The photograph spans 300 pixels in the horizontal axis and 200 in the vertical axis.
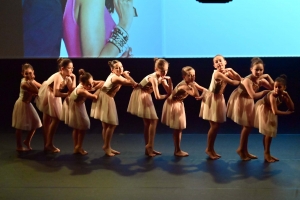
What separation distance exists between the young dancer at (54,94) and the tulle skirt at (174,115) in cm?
101

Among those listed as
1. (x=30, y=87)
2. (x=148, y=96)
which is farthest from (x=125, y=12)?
(x=30, y=87)

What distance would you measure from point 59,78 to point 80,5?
1473 mm

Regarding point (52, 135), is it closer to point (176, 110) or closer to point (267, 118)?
point (176, 110)

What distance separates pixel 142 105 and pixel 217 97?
74cm

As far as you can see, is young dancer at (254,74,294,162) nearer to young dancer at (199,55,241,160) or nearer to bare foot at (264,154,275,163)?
bare foot at (264,154,275,163)

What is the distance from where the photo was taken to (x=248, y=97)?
4285 millimetres

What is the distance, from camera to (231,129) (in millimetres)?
5715

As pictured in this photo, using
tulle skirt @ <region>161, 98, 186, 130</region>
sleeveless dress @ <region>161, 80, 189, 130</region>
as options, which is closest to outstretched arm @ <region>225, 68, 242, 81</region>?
sleeveless dress @ <region>161, 80, 189, 130</region>

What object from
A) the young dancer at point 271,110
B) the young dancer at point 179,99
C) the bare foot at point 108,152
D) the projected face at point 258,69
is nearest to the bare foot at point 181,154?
the young dancer at point 179,99

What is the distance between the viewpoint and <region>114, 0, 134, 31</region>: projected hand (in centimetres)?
559

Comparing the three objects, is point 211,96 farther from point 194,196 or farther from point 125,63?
point 125,63

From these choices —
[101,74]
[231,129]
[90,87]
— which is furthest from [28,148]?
[231,129]

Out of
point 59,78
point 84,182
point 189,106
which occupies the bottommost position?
point 84,182

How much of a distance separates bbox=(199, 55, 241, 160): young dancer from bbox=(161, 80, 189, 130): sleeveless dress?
225 millimetres
